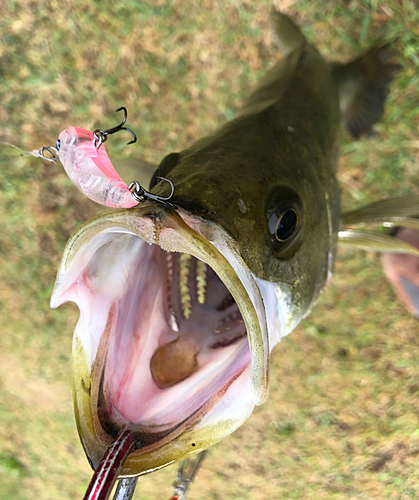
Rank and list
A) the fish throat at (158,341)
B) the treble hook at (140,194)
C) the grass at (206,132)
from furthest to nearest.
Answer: the grass at (206,132), the fish throat at (158,341), the treble hook at (140,194)

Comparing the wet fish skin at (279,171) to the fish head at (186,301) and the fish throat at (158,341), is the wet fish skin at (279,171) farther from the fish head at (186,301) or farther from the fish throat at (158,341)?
the fish throat at (158,341)

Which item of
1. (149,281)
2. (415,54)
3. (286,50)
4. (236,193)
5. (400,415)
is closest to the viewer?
(236,193)

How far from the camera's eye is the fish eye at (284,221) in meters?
1.30

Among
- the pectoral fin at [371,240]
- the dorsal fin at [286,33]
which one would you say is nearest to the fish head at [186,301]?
the pectoral fin at [371,240]

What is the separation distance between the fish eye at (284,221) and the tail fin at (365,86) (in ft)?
4.92

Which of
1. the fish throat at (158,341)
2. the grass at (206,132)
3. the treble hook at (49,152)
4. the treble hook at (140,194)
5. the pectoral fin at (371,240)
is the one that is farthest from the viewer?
the grass at (206,132)

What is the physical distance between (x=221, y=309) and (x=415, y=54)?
95.8 inches

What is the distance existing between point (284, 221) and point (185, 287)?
0.47 m

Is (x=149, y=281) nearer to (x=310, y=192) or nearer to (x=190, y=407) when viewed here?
(x=190, y=407)

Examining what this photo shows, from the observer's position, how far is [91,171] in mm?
1031

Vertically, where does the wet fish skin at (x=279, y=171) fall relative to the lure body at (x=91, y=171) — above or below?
below

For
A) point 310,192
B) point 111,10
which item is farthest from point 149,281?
point 111,10

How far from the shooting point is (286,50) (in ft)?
8.59

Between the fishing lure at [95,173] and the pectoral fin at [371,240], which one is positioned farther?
the pectoral fin at [371,240]
